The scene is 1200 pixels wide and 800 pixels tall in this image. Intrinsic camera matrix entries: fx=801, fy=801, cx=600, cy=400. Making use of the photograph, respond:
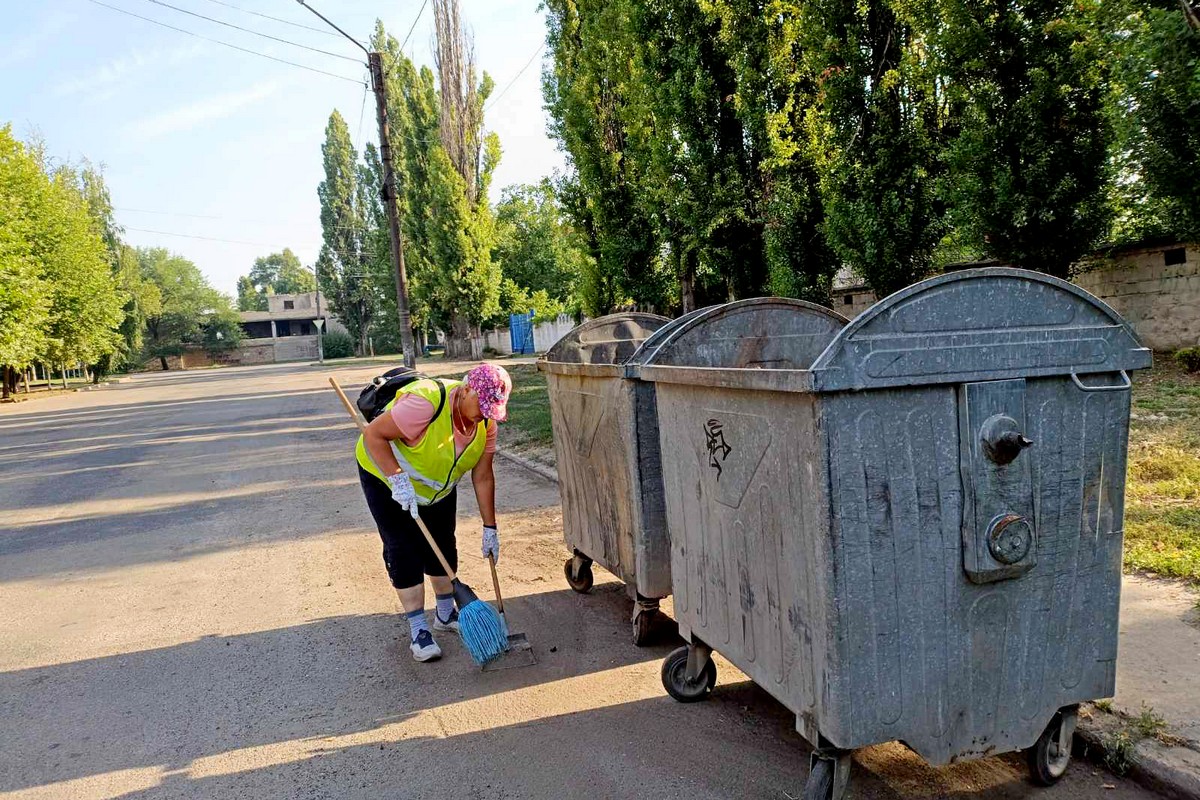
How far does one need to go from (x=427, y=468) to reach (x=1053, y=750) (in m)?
2.92

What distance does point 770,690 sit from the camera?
2.84 metres

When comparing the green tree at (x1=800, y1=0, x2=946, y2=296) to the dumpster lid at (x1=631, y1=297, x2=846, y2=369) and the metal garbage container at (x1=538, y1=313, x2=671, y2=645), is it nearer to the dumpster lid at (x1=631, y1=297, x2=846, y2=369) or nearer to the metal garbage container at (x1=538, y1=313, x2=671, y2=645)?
the metal garbage container at (x1=538, y1=313, x2=671, y2=645)

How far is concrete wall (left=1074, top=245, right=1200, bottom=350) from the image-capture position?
9.92 m

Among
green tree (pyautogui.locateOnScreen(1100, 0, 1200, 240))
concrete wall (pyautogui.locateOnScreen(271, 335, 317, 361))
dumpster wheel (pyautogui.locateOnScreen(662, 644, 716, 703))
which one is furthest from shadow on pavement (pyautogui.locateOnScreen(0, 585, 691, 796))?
concrete wall (pyautogui.locateOnScreen(271, 335, 317, 361))

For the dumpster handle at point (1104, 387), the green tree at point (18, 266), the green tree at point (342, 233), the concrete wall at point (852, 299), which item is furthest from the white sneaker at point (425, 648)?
the green tree at point (342, 233)

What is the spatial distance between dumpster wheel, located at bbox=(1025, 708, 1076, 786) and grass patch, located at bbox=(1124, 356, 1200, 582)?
77.9 inches

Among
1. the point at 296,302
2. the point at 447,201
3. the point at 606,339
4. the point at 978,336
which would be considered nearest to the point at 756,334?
the point at 606,339

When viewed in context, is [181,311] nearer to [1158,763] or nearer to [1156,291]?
[1156,291]

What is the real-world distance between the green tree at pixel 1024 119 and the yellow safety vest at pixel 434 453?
7.18m

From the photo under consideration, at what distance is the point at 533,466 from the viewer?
9.30 metres

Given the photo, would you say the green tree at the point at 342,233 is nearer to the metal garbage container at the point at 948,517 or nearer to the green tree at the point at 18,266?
the green tree at the point at 18,266

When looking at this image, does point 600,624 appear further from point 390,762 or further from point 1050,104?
point 1050,104

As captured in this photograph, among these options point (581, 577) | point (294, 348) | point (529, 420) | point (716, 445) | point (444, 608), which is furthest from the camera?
point (294, 348)

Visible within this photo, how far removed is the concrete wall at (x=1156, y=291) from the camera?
32.6 ft
